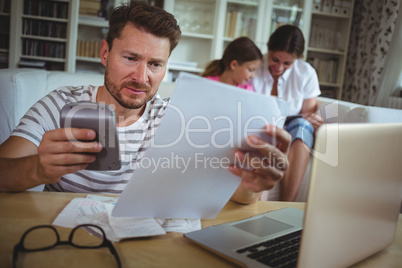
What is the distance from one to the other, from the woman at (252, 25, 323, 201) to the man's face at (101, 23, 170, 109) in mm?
1310

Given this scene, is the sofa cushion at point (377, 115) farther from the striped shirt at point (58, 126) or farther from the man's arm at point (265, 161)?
the man's arm at point (265, 161)

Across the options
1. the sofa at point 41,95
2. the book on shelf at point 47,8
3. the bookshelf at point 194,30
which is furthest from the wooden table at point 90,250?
the book on shelf at point 47,8

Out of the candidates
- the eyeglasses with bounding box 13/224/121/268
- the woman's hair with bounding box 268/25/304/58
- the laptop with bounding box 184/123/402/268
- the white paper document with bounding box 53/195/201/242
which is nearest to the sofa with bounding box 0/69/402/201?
the woman's hair with bounding box 268/25/304/58

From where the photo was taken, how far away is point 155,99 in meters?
1.19

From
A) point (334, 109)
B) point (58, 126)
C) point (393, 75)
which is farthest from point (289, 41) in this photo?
point (58, 126)

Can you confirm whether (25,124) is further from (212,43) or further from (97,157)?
(212,43)

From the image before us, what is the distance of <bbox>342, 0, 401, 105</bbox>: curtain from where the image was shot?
3.29 metres

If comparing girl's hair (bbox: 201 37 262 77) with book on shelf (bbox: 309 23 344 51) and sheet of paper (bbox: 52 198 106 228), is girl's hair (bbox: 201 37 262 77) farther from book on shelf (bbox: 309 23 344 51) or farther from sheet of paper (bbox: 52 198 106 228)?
sheet of paper (bbox: 52 198 106 228)

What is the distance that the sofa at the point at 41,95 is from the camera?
5.41 ft

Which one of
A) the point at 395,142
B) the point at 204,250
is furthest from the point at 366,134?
the point at 204,250

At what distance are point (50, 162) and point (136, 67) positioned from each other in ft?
1.64

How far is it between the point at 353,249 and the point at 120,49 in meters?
0.85

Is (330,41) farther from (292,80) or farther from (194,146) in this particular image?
(194,146)

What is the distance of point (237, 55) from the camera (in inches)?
105
